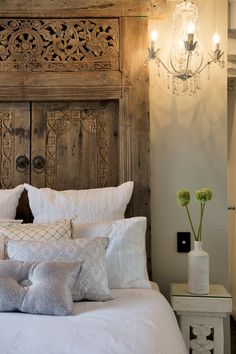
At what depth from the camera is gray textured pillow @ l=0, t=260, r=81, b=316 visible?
153 centimetres

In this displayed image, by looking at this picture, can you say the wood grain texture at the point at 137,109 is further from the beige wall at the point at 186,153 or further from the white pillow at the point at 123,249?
the white pillow at the point at 123,249

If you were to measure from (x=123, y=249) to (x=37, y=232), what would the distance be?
0.47 m

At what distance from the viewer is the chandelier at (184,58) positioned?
243 cm

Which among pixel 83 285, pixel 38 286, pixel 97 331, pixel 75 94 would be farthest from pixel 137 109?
pixel 97 331

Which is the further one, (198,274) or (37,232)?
(198,274)

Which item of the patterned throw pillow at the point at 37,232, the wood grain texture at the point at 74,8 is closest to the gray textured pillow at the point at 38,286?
the patterned throw pillow at the point at 37,232

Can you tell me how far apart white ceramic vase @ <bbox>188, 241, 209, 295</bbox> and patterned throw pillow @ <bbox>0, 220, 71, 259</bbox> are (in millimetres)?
737

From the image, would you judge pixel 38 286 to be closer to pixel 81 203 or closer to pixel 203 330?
pixel 81 203

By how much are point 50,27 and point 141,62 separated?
67cm

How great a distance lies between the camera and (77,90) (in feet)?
8.28

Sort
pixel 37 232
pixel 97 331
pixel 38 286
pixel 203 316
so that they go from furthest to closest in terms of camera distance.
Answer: pixel 203 316, pixel 37 232, pixel 38 286, pixel 97 331

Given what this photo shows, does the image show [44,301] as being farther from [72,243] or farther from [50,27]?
[50,27]

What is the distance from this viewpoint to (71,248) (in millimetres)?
1812

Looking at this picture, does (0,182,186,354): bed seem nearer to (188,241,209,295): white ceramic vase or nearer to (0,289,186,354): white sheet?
(0,289,186,354): white sheet
